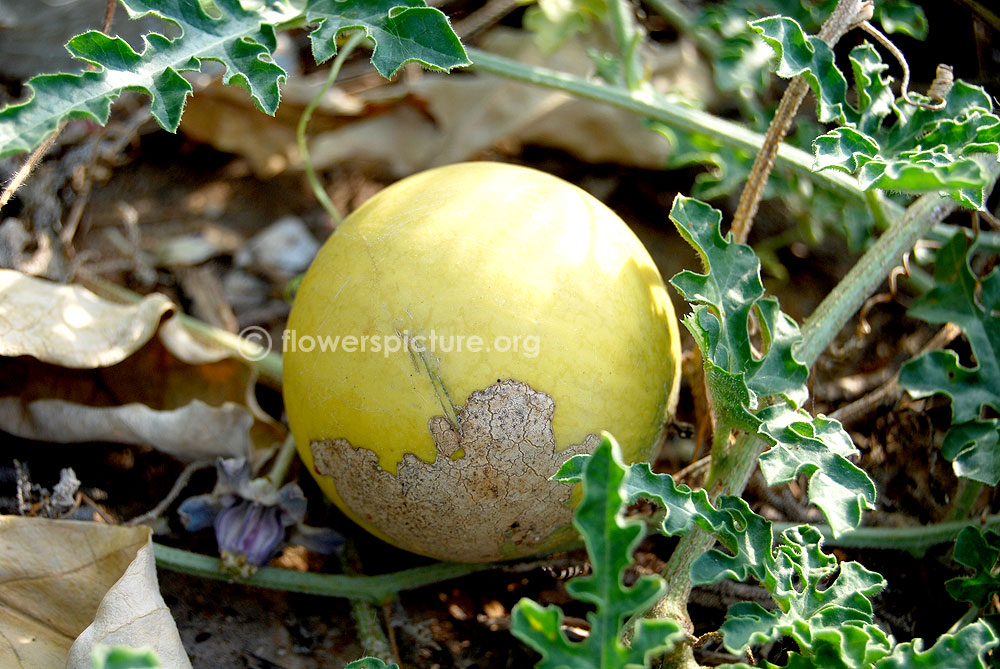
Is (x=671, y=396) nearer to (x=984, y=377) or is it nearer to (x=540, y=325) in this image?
(x=540, y=325)

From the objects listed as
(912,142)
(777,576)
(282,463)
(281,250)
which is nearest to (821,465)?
(777,576)

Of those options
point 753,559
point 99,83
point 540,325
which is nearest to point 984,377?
point 753,559

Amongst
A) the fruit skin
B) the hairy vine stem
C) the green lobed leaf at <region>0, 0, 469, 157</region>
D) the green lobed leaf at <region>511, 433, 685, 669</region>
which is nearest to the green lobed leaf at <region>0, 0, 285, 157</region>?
the green lobed leaf at <region>0, 0, 469, 157</region>

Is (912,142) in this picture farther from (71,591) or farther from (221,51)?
(71,591)

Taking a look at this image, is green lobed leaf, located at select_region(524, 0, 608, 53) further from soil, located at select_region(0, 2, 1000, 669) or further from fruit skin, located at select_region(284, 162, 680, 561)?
fruit skin, located at select_region(284, 162, 680, 561)

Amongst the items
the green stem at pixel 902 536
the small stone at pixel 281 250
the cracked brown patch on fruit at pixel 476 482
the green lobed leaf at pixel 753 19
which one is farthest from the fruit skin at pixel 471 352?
the small stone at pixel 281 250

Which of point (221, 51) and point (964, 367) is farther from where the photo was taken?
point (964, 367)
